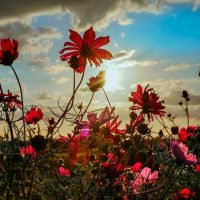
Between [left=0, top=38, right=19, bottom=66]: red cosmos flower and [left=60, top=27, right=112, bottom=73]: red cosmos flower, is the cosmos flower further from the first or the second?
[left=0, top=38, right=19, bottom=66]: red cosmos flower

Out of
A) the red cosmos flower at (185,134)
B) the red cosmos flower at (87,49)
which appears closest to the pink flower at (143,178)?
the red cosmos flower at (87,49)

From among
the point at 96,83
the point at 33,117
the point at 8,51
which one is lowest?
the point at 33,117

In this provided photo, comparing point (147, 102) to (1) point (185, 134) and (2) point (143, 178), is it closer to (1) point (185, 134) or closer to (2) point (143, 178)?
(2) point (143, 178)

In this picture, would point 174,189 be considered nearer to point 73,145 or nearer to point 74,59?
point 73,145

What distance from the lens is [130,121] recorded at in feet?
11.0

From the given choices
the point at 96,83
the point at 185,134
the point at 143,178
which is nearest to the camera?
the point at 96,83

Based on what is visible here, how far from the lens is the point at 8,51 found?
2426 mm

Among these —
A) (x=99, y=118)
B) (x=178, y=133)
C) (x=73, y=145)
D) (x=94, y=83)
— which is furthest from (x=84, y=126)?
(x=178, y=133)

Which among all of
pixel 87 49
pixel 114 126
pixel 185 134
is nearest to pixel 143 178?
pixel 114 126

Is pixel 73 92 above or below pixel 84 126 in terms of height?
above

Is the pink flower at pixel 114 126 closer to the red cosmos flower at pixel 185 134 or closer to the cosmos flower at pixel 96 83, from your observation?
the cosmos flower at pixel 96 83

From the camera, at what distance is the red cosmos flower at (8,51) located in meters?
2.39

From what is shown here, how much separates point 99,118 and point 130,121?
72cm

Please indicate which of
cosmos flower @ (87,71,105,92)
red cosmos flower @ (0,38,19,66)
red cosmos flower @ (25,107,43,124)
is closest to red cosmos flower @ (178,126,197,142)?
red cosmos flower @ (25,107,43,124)
